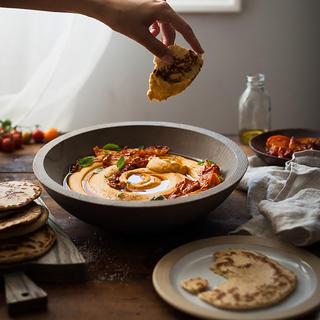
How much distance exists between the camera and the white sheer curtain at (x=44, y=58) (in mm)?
3170

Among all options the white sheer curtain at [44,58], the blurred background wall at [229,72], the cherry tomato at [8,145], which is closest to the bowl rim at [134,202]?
the cherry tomato at [8,145]

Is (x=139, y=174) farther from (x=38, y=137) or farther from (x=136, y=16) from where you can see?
(x=38, y=137)

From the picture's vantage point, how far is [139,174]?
203cm

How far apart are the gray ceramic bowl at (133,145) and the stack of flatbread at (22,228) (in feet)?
0.23

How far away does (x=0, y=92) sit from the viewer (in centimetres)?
329

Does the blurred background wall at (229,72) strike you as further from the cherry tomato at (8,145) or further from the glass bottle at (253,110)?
the cherry tomato at (8,145)

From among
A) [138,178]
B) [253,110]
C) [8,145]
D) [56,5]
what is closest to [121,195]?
[138,178]

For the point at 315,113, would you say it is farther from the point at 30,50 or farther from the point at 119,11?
the point at 119,11

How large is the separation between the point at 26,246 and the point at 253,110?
1384 millimetres

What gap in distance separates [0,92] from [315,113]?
1.62 m

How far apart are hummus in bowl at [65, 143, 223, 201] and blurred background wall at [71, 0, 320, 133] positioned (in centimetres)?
118

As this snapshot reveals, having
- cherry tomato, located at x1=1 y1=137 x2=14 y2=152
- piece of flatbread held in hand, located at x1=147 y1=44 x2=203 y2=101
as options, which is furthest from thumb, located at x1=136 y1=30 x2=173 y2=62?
cherry tomato, located at x1=1 y1=137 x2=14 y2=152

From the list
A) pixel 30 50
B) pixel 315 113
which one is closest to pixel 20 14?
pixel 30 50

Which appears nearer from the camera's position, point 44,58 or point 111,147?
point 111,147
